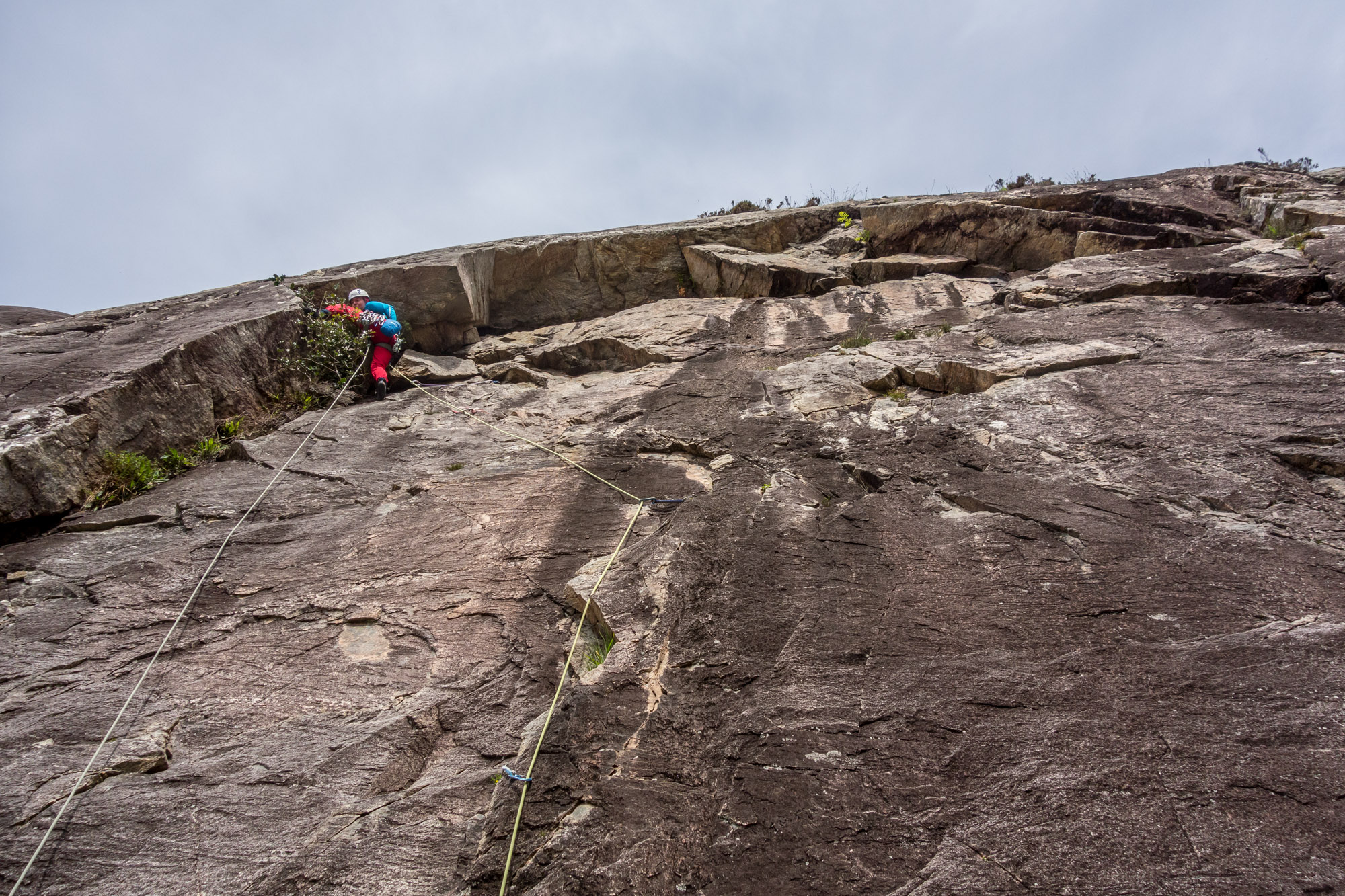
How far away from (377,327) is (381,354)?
429mm

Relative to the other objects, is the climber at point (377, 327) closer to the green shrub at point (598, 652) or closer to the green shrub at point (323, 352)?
the green shrub at point (323, 352)

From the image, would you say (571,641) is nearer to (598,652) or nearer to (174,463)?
(598,652)

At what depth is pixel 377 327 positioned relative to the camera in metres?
8.86

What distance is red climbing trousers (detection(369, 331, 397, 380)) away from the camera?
8617 millimetres

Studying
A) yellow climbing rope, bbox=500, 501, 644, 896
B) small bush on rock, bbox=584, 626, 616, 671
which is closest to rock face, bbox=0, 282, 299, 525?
yellow climbing rope, bbox=500, 501, 644, 896

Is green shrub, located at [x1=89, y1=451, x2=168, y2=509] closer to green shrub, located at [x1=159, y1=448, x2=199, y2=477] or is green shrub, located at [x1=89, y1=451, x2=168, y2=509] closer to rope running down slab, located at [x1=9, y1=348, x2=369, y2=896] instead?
green shrub, located at [x1=159, y1=448, x2=199, y2=477]

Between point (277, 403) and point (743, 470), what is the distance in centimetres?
647

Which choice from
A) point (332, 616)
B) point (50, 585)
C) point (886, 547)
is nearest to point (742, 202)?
point (886, 547)

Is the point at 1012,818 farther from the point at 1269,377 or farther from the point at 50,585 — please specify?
the point at 50,585

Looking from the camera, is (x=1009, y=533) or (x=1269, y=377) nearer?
(x=1009, y=533)

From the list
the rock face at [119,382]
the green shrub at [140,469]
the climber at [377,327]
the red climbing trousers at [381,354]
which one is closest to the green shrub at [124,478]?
the green shrub at [140,469]

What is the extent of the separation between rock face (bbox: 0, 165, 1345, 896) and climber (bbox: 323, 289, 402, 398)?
962 millimetres

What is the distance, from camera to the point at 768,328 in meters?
9.04

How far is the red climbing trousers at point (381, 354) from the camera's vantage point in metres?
8.62
